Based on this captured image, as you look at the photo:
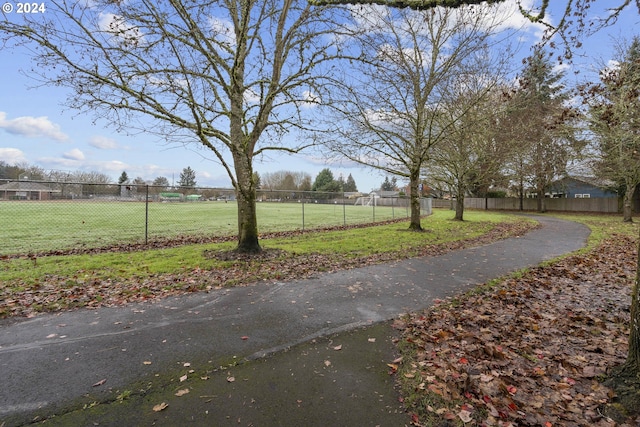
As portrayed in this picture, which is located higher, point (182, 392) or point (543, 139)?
point (543, 139)

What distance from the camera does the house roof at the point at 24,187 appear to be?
833cm

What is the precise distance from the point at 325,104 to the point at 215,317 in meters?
6.02

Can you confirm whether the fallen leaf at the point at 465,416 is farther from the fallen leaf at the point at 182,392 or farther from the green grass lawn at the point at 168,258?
the green grass lawn at the point at 168,258

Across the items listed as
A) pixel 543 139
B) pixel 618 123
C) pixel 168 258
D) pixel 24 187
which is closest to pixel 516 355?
pixel 168 258

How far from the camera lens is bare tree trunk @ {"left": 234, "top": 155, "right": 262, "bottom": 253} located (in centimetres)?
813

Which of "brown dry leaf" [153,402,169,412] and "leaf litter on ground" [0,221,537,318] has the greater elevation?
"leaf litter on ground" [0,221,537,318]

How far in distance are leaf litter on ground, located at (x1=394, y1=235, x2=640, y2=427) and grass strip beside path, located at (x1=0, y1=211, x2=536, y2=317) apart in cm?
326

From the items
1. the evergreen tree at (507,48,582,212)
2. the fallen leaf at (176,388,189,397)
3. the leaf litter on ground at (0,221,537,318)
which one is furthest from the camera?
the evergreen tree at (507,48,582,212)

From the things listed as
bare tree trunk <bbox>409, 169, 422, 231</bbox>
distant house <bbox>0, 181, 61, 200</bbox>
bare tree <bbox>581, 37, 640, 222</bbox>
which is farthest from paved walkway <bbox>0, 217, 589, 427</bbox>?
bare tree <bbox>581, 37, 640, 222</bbox>

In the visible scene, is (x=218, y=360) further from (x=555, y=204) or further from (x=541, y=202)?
(x=555, y=204)

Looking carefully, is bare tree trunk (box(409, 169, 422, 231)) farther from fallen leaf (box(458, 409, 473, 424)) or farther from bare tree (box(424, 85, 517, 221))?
fallen leaf (box(458, 409, 473, 424))

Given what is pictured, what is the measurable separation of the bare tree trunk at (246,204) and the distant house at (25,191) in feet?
17.5

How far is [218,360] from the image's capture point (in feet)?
10.6

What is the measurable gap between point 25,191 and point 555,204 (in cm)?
4402
